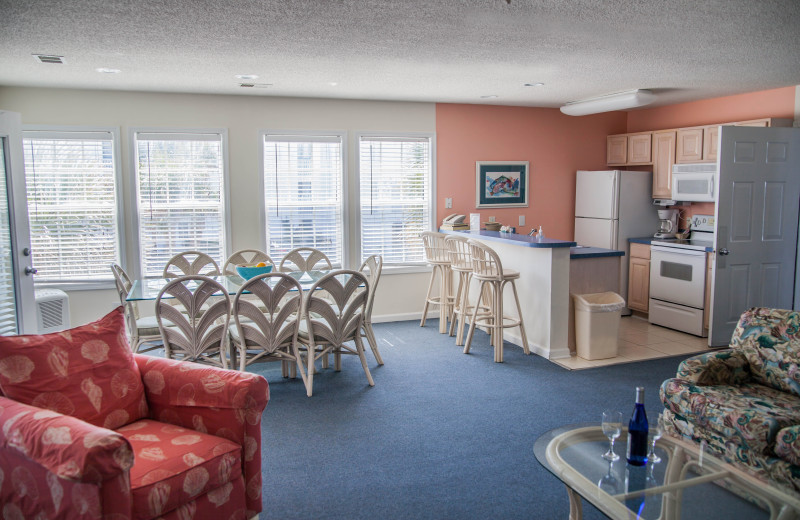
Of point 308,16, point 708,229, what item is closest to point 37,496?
point 308,16

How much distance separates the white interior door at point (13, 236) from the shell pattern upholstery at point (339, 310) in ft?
6.26

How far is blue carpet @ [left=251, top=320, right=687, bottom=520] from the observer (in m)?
2.73

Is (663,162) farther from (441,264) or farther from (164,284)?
(164,284)

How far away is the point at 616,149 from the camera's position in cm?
709

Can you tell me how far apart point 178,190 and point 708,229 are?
214 inches

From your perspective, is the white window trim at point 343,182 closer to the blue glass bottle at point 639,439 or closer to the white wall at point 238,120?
the white wall at point 238,120

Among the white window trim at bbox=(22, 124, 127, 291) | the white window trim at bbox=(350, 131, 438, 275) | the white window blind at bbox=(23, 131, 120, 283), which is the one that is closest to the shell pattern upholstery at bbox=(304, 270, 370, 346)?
the white window trim at bbox=(350, 131, 438, 275)

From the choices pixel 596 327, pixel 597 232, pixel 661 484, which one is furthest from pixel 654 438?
pixel 597 232

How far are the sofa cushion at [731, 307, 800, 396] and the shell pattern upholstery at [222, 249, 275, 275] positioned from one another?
369 cm

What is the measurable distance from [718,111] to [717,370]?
3.98 m

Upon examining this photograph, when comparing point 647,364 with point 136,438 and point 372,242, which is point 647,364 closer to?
point 372,242

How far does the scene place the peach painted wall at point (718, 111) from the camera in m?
5.52

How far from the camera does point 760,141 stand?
5168mm

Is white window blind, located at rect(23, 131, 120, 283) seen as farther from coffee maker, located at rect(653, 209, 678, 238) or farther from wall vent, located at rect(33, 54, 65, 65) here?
coffee maker, located at rect(653, 209, 678, 238)
